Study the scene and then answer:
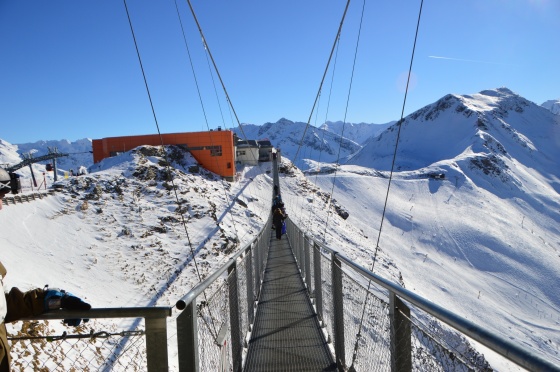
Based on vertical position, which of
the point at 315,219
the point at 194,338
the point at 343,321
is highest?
the point at 194,338

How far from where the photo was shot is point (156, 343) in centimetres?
193

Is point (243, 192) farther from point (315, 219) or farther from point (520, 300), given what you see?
point (520, 300)

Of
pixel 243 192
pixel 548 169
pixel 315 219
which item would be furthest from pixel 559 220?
pixel 243 192

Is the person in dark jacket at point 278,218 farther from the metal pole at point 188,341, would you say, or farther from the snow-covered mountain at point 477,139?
the snow-covered mountain at point 477,139

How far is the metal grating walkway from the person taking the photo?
13.2ft

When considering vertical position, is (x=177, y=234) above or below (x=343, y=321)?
below

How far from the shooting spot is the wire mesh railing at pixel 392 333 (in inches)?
48.2

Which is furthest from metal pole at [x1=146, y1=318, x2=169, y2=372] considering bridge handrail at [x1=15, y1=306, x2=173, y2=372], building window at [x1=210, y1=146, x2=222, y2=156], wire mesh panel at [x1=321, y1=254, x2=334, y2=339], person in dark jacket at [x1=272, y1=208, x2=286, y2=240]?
building window at [x1=210, y1=146, x2=222, y2=156]

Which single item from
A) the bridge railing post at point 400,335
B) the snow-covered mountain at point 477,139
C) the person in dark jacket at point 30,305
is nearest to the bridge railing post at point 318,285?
the bridge railing post at point 400,335

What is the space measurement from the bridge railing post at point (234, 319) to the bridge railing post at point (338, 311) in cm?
115

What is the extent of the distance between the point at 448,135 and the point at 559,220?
185ft

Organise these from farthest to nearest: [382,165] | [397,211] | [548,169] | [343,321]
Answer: [382,165], [548,169], [397,211], [343,321]

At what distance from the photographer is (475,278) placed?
35375 mm

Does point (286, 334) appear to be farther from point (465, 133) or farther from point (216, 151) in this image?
point (465, 133)
